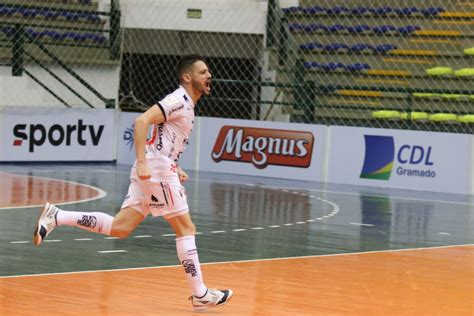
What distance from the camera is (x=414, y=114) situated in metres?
25.0

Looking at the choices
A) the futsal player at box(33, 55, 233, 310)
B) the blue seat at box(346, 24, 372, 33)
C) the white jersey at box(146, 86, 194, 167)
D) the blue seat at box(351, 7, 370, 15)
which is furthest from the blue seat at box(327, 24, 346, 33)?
the white jersey at box(146, 86, 194, 167)

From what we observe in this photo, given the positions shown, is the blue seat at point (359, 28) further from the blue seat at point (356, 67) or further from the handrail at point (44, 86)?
the handrail at point (44, 86)

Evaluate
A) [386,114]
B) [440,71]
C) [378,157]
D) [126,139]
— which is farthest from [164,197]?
[440,71]

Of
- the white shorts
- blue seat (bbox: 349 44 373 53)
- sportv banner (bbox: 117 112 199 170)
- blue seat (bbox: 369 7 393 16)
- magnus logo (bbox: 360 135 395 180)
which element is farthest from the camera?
blue seat (bbox: 369 7 393 16)

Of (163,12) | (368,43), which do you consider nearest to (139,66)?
(163,12)

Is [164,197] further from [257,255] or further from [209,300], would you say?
[257,255]

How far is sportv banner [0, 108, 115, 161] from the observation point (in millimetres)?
23266

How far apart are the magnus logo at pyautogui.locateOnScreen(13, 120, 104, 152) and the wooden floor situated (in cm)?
1296

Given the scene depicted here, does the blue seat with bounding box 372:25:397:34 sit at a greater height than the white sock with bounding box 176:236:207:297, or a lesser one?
greater

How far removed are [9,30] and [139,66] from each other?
457 centimetres

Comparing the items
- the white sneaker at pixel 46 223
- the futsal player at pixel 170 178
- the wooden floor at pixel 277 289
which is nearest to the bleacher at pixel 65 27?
the wooden floor at pixel 277 289

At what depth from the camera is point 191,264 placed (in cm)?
825

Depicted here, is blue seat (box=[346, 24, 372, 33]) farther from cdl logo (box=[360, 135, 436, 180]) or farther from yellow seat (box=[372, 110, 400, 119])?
cdl logo (box=[360, 135, 436, 180])

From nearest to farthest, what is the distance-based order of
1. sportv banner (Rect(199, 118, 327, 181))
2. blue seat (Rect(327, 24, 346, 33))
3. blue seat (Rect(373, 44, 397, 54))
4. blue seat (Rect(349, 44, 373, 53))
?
sportv banner (Rect(199, 118, 327, 181)) < blue seat (Rect(373, 44, 397, 54)) < blue seat (Rect(349, 44, 373, 53)) < blue seat (Rect(327, 24, 346, 33))
